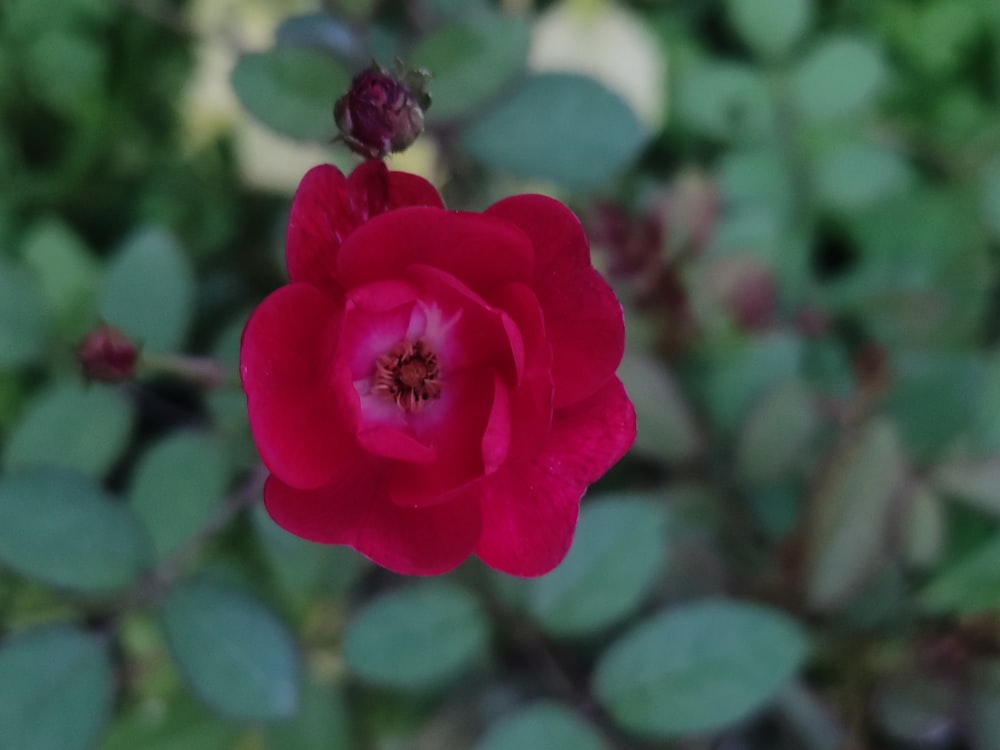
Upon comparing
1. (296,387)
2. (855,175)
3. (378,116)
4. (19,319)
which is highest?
(855,175)

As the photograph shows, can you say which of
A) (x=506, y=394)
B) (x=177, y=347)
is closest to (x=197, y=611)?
(x=177, y=347)

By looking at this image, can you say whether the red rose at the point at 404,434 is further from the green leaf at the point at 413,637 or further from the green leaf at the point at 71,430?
the green leaf at the point at 71,430

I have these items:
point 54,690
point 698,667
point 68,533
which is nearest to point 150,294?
point 68,533

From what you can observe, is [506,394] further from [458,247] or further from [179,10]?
[179,10]

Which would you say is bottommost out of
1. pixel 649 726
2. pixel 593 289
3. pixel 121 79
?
pixel 649 726

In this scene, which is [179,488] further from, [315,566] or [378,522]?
[378,522]

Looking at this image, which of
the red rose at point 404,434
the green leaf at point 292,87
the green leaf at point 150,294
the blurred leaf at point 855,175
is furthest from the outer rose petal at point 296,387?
the blurred leaf at point 855,175
